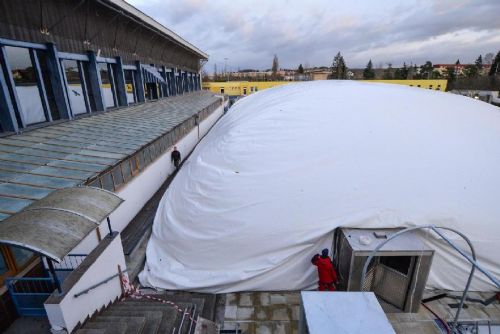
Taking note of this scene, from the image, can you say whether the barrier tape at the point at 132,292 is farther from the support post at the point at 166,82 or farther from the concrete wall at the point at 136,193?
the support post at the point at 166,82

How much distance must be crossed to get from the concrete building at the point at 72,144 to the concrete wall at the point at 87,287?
3cm

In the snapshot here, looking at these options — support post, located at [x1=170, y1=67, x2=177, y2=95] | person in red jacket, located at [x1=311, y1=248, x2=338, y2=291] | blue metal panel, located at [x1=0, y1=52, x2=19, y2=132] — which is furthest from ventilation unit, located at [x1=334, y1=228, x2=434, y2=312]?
support post, located at [x1=170, y1=67, x2=177, y2=95]

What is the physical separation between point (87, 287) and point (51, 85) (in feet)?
36.0

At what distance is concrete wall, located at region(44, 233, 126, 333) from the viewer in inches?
217

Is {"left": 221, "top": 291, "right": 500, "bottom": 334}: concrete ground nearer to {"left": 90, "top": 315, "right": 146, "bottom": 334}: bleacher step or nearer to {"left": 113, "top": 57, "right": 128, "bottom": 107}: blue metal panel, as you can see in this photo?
{"left": 90, "top": 315, "right": 146, "bottom": 334}: bleacher step

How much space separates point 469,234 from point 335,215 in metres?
3.99

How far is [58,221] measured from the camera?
5.52 m

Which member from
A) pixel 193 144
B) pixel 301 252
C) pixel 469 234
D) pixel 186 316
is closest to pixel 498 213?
pixel 469 234

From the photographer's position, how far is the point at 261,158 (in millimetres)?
9852

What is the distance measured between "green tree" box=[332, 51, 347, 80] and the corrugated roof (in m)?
88.9

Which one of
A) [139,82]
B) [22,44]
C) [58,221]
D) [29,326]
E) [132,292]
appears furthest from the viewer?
[139,82]

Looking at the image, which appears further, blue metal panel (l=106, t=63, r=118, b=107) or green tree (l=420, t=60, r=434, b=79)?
green tree (l=420, t=60, r=434, b=79)

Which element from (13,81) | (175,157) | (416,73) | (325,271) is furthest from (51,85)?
(416,73)

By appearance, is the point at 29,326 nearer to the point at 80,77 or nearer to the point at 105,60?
the point at 80,77
